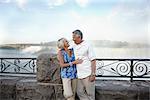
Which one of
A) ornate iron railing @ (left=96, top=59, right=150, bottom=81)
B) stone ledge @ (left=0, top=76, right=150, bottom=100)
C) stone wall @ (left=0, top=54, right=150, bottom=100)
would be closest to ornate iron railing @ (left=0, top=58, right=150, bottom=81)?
ornate iron railing @ (left=96, top=59, right=150, bottom=81)

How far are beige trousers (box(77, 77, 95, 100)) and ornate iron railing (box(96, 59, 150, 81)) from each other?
1.12 meters

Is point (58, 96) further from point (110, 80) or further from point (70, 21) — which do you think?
→ point (70, 21)

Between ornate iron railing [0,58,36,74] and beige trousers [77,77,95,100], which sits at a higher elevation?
ornate iron railing [0,58,36,74]

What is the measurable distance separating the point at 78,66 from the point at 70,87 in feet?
1.09

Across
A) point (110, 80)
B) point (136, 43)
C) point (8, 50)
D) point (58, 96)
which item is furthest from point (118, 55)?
point (8, 50)

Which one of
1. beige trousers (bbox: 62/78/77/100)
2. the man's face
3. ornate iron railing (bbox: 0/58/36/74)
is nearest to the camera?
the man's face

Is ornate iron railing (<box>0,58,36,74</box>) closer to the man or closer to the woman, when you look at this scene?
the woman

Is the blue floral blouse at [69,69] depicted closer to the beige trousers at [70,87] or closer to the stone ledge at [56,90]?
the beige trousers at [70,87]

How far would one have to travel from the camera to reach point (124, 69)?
16.4ft

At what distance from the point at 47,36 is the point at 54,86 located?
6.29 ft

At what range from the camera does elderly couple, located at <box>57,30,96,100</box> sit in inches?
141

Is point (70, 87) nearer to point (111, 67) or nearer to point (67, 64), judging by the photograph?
point (67, 64)

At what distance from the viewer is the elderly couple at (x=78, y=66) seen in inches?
141

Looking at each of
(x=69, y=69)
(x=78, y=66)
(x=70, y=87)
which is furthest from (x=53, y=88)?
(x=78, y=66)
